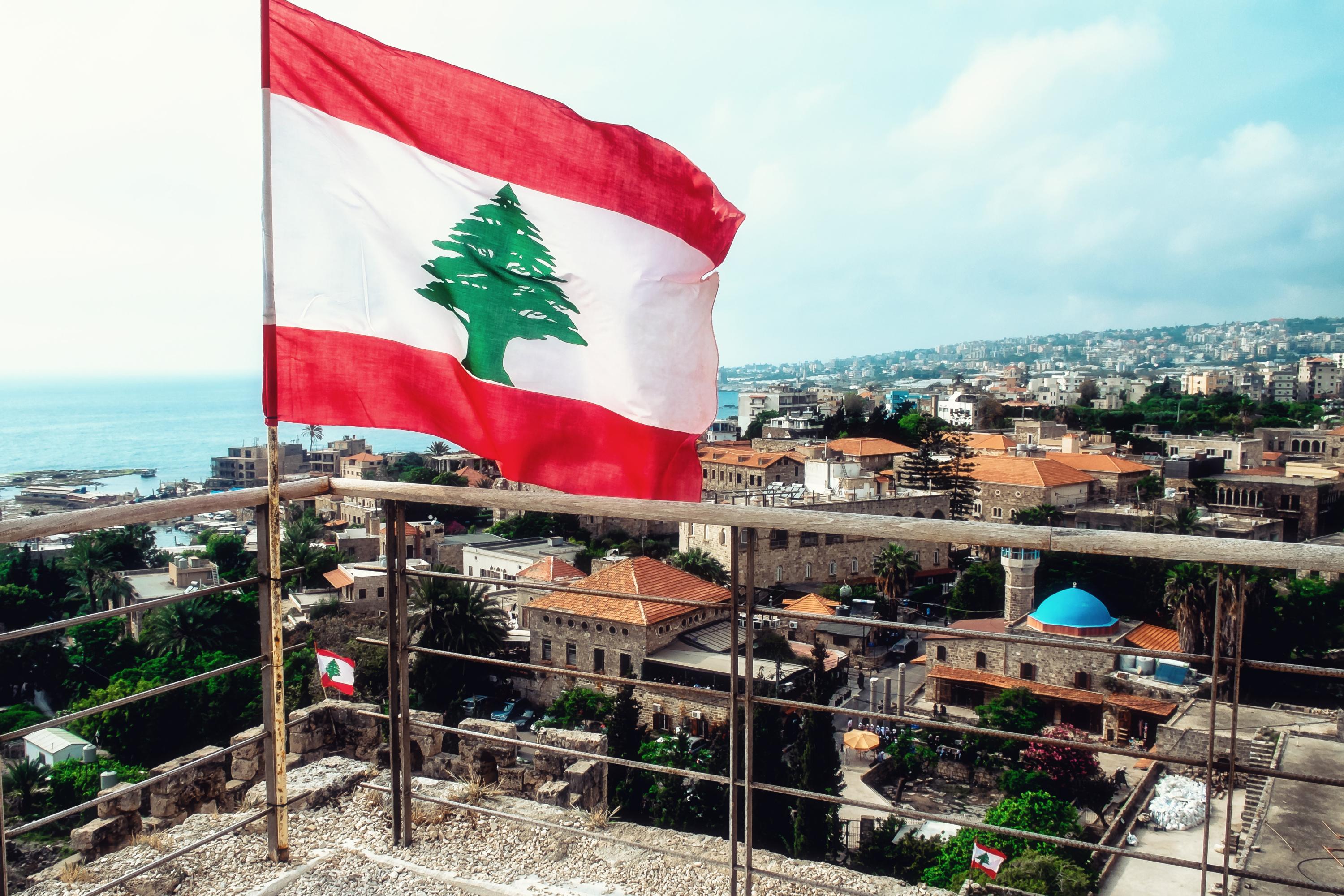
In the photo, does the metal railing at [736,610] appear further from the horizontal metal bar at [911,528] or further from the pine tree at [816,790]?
the pine tree at [816,790]

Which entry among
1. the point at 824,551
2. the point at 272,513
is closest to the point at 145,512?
the point at 272,513

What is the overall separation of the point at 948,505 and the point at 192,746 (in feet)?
110

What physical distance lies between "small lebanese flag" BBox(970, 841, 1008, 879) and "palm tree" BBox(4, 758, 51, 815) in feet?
66.3

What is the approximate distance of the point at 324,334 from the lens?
237 centimetres

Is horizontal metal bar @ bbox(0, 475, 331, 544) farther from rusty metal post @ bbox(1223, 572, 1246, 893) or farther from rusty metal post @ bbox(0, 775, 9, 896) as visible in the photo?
rusty metal post @ bbox(1223, 572, 1246, 893)

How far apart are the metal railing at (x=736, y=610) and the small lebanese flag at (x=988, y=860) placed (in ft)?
36.9

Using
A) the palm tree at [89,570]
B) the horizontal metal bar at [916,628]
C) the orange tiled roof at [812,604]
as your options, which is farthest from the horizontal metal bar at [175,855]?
the palm tree at [89,570]

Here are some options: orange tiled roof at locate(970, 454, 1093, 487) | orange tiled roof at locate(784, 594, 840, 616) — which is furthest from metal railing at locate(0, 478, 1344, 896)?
orange tiled roof at locate(970, 454, 1093, 487)

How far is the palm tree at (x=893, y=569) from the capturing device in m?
39.1

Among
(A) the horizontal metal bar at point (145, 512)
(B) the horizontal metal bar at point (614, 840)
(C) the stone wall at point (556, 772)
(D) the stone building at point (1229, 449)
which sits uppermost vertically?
(A) the horizontal metal bar at point (145, 512)

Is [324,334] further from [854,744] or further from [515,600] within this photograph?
[515,600]

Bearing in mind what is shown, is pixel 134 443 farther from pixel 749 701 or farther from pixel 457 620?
pixel 749 701

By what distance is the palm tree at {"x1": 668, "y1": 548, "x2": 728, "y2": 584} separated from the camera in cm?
3972

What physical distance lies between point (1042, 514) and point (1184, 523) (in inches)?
321
